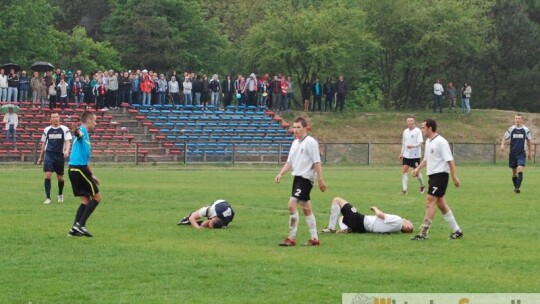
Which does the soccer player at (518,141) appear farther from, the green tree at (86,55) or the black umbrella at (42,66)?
the green tree at (86,55)

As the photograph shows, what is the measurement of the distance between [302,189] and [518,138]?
14.6 metres

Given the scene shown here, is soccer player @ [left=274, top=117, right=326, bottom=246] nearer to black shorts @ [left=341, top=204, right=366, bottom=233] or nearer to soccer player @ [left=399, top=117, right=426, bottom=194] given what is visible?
black shorts @ [left=341, top=204, right=366, bottom=233]

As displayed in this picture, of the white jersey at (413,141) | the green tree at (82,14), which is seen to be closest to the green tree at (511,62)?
the green tree at (82,14)

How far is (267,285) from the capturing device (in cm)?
1375

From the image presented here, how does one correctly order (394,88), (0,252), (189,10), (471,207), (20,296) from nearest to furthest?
(20,296), (0,252), (471,207), (394,88), (189,10)

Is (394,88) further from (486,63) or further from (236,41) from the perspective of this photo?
(236,41)

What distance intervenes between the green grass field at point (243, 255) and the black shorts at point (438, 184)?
2.69 feet

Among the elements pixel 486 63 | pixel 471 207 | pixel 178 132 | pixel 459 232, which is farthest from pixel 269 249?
pixel 486 63

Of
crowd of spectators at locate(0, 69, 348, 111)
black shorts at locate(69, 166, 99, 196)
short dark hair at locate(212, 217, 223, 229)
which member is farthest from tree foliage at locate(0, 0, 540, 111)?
black shorts at locate(69, 166, 99, 196)

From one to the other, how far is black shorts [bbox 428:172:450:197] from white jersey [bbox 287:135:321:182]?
222cm

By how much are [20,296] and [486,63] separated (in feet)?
243

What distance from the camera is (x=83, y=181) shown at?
18.9m

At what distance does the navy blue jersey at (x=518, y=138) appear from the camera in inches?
1202

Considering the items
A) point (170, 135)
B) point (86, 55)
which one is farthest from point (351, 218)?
point (86, 55)
